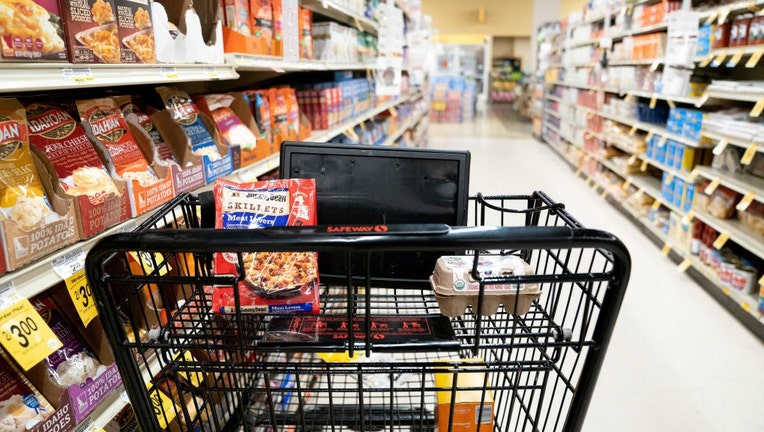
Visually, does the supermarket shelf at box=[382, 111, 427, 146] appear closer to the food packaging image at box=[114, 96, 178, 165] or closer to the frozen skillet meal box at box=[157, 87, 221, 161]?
the frozen skillet meal box at box=[157, 87, 221, 161]

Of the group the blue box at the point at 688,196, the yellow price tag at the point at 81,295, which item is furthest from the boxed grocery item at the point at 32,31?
the blue box at the point at 688,196

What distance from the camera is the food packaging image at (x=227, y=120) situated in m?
1.78

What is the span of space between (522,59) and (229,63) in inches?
722

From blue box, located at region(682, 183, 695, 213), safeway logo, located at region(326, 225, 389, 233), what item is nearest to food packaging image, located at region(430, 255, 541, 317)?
safeway logo, located at region(326, 225, 389, 233)

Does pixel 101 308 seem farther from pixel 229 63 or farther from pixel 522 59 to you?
pixel 522 59

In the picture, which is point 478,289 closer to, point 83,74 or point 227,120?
point 83,74

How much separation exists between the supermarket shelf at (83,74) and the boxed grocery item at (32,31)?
17 mm

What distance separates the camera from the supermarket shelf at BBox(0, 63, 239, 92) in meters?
0.87

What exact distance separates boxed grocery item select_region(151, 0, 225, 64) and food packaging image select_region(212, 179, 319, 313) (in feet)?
2.07

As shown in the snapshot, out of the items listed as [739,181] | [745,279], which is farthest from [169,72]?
[739,181]

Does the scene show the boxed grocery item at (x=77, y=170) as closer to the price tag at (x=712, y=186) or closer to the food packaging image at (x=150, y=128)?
the food packaging image at (x=150, y=128)

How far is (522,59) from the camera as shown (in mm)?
18297

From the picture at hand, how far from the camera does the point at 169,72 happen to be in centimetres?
134

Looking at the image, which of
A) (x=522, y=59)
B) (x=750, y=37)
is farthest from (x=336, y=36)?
(x=522, y=59)
